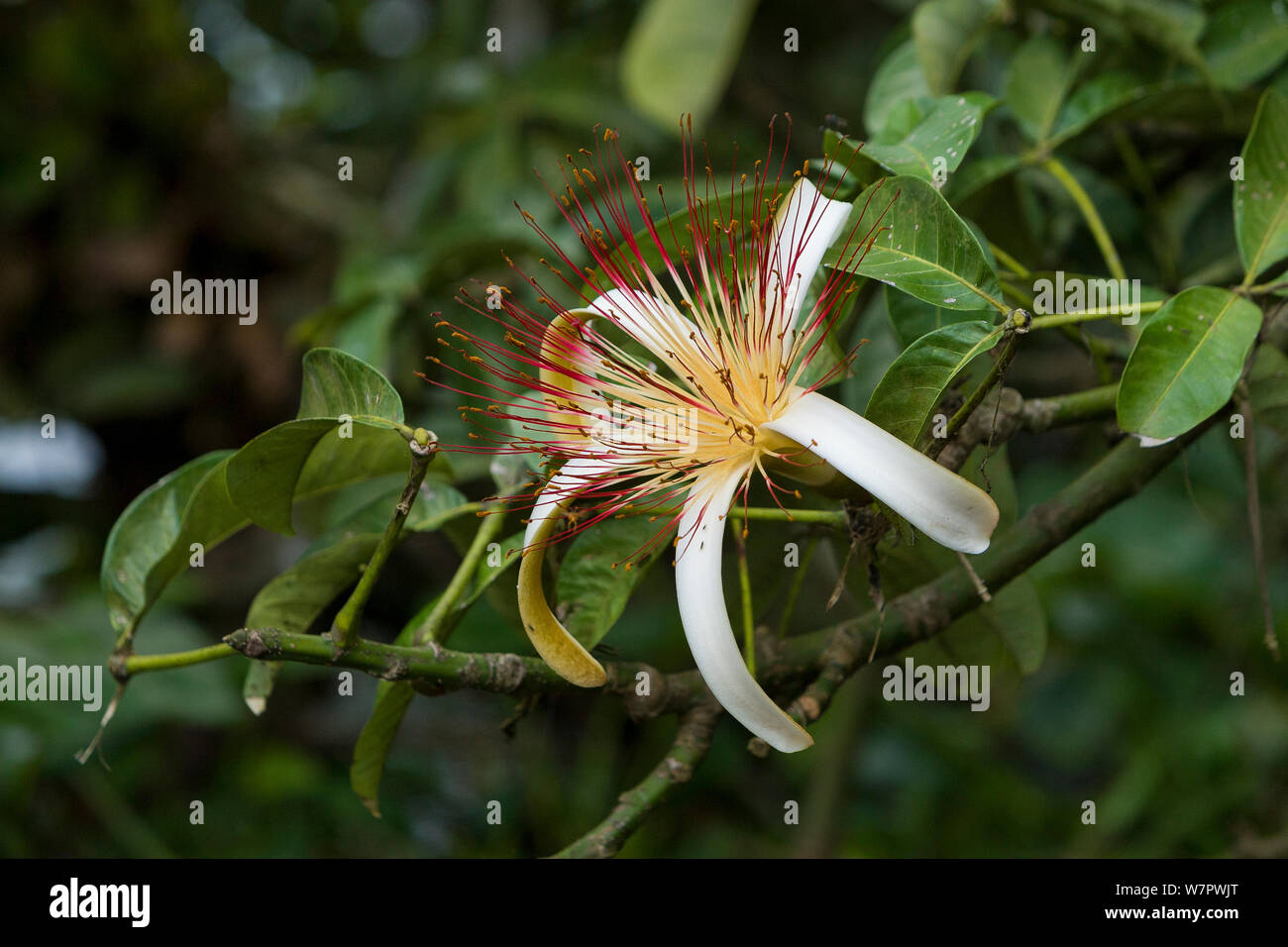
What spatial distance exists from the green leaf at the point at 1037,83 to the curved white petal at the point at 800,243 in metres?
0.45

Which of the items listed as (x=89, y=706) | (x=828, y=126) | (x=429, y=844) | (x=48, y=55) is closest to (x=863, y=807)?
(x=429, y=844)

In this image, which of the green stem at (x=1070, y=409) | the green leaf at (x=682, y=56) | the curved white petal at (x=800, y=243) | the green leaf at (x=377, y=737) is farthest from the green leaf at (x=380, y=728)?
the green leaf at (x=682, y=56)

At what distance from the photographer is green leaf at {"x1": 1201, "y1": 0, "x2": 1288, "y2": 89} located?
1155 mm

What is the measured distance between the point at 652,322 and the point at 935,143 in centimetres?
29

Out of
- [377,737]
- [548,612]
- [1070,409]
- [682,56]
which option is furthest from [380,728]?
[682,56]

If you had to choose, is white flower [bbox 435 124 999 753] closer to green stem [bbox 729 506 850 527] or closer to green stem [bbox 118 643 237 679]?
green stem [bbox 729 506 850 527]

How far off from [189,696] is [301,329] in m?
0.82

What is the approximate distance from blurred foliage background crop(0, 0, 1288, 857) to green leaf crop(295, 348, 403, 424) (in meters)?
0.98

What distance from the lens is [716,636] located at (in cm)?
70

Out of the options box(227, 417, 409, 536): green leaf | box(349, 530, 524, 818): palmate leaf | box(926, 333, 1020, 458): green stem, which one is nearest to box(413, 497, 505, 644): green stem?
box(349, 530, 524, 818): palmate leaf

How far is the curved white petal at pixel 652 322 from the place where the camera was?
2.77ft

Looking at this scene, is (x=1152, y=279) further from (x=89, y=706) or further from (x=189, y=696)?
(x=89, y=706)

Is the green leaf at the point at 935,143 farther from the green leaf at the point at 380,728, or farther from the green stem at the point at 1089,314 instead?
the green leaf at the point at 380,728
